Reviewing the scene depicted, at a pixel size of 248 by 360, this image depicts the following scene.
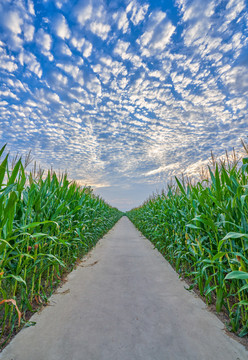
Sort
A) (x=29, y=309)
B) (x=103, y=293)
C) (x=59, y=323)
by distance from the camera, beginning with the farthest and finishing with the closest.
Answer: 1. (x=103, y=293)
2. (x=29, y=309)
3. (x=59, y=323)

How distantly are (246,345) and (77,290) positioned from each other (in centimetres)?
164

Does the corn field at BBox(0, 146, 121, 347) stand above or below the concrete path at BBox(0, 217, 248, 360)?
above

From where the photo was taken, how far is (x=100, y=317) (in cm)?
154

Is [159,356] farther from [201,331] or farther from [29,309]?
[29,309]

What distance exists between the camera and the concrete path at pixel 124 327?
1.15 m

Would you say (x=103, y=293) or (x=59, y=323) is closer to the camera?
(x=59, y=323)

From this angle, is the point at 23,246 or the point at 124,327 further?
the point at 23,246

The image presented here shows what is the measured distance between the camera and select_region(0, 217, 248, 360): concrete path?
1.15m

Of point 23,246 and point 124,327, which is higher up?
point 23,246

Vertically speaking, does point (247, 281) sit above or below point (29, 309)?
above

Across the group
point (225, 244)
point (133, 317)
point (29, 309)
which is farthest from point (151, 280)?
point (29, 309)

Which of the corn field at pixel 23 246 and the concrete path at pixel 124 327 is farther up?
the corn field at pixel 23 246

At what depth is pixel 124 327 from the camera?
1404 millimetres

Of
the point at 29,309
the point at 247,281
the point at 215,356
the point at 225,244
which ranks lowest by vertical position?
the point at 215,356
